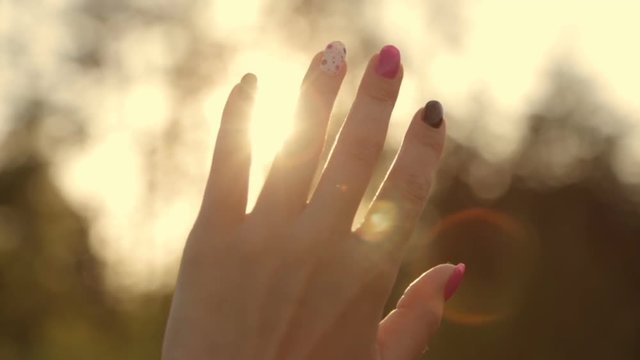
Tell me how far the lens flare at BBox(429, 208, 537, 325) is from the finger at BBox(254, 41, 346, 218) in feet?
60.7

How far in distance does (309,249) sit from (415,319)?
347 mm

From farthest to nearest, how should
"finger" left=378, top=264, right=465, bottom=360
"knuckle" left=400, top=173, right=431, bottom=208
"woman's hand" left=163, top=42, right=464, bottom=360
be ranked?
"knuckle" left=400, top=173, right=431, bottom=208 < "finger" left=378, top=264, right=465, bottom=360 < "woman's hand" left=163, top=42, right=464, bottom=360

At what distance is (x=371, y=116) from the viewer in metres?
Answer: 2.53

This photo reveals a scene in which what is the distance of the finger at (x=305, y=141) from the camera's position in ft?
7.88

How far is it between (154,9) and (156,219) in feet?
14.5

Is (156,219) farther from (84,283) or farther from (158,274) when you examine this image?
(84,283)

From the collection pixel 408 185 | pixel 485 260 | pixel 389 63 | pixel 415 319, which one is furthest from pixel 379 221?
pixel 485 260

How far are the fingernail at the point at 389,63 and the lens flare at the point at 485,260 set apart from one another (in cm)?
1853

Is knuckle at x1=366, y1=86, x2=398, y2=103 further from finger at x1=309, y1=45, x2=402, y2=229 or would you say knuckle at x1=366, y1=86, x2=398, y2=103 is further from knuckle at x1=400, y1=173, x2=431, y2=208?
knuckle at x1=400, y1=173, x2=431, y2=208

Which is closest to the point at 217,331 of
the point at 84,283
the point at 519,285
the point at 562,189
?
the point at 519,285

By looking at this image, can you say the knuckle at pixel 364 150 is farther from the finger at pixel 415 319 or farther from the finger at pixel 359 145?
the finger at pixel 415 319

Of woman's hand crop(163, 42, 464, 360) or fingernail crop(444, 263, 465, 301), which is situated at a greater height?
woman's hand crop(163, 42, 464, 360)

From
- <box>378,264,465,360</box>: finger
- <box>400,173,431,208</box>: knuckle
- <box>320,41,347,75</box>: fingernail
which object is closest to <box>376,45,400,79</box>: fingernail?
<box>320,41,347,75</box>: fingernail

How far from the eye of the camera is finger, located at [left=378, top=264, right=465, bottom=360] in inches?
96.3
